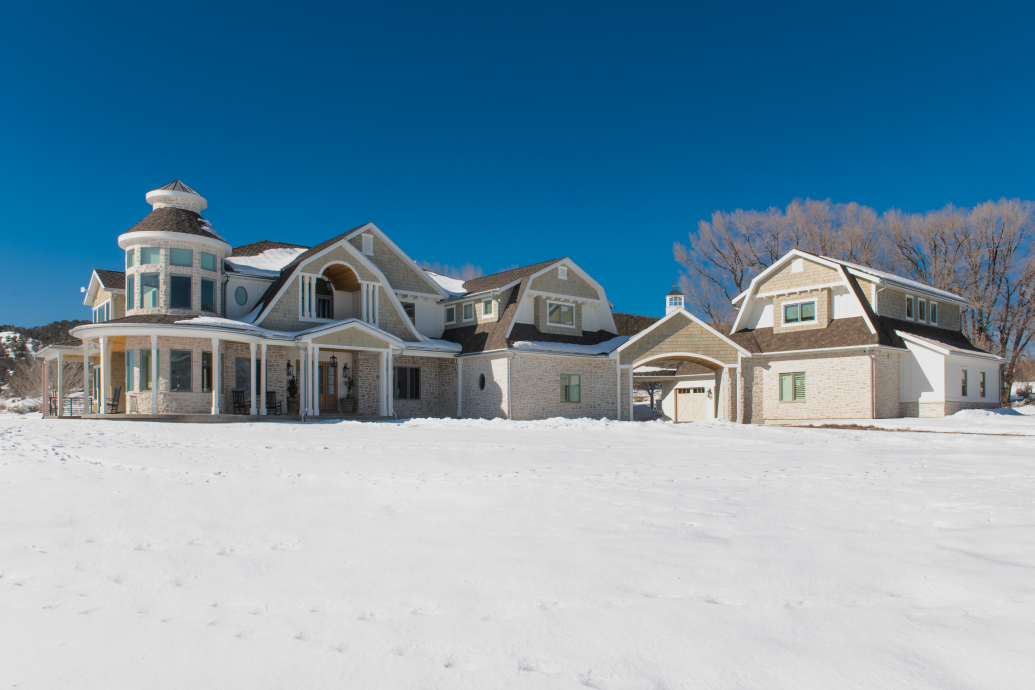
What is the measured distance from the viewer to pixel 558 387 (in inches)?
1013

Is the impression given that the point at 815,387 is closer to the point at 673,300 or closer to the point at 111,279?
the point at 673,300

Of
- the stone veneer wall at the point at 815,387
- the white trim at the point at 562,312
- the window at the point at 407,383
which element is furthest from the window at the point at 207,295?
the stone veneer wall at the point at 815,387

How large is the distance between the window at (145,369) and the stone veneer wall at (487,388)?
1011 centimetres

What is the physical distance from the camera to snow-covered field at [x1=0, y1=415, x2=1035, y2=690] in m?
3.60

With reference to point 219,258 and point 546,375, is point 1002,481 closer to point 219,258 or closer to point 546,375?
point 546,375

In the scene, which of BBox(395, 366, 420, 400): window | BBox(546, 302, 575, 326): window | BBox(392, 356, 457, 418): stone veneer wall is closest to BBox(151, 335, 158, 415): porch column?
BBox(395, 366, 420, 400): window

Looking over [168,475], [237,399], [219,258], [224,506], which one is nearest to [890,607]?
[224,506]

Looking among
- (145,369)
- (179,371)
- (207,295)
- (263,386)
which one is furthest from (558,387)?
(145,369)

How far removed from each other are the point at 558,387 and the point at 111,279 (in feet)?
50.3

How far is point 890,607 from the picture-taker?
431 centimetres

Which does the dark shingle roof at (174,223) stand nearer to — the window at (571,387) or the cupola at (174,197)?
the cupola at (174,197)

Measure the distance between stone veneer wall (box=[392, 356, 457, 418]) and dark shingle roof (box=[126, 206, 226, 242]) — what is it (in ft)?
25.3

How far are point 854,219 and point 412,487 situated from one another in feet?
123

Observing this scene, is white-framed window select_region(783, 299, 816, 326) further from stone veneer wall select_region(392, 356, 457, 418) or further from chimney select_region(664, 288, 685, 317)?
stone veneer wall select_region(392, 356, 457, 418)
